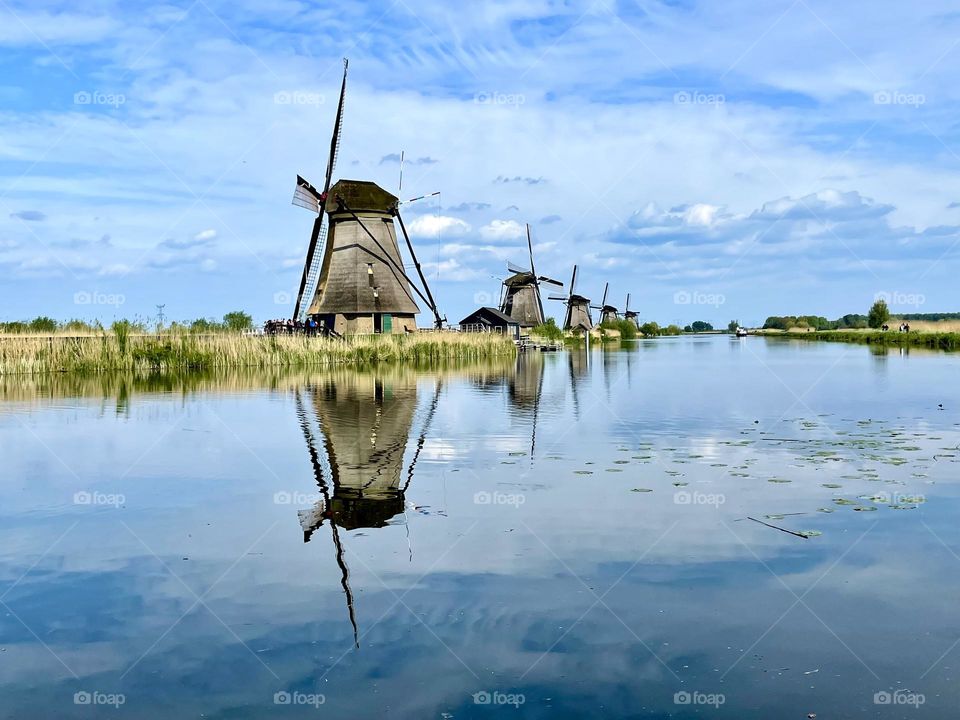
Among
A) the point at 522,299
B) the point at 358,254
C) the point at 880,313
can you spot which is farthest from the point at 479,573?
the point at 880,313

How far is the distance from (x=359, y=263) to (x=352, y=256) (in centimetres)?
53

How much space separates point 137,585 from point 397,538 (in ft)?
7.90

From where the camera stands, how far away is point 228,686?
522 cm

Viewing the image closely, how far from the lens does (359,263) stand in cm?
4725

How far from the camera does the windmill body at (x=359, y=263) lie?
4719 centimetres

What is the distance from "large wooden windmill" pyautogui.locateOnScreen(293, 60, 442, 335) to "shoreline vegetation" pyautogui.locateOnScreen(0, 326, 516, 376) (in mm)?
3471

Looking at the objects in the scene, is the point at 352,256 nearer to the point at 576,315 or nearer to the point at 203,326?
the point at 203,326

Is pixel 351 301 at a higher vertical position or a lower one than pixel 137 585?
higher

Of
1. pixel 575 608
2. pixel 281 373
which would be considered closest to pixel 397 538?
pixel 575 608

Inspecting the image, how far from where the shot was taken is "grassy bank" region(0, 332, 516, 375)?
111 feet

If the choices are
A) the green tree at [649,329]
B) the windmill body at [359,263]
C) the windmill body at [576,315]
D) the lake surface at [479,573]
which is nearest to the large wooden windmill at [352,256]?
the windmill body at [359,263]

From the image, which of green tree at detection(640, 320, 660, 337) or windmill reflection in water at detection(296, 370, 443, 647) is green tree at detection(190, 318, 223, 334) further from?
green tree at detection(640, 320, 660, 337)

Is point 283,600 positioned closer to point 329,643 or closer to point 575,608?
point 329,643

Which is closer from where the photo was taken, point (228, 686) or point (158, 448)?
point (228, 686)
